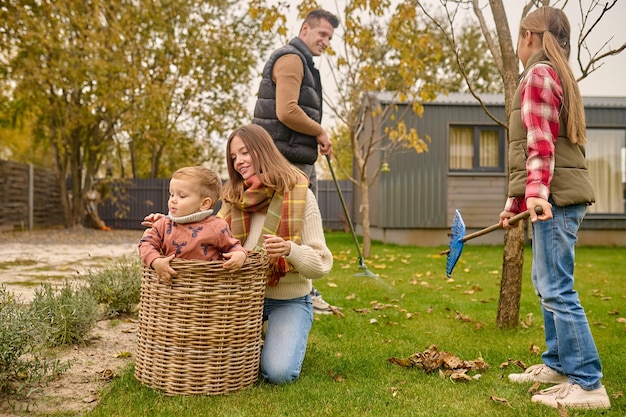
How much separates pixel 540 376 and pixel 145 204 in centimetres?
1765

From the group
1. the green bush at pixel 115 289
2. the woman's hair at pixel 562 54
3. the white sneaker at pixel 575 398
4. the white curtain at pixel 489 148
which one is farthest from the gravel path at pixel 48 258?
the white curtain at pixel 489 148

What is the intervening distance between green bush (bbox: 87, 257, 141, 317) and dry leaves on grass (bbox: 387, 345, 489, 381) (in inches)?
79.7

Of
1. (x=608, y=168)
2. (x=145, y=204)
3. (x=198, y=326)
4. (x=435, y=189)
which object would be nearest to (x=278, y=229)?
(x=198, y=326)

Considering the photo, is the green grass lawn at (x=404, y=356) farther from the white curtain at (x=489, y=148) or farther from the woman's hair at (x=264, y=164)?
the white curtain at (x=489, y=148)

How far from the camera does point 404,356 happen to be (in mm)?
3352

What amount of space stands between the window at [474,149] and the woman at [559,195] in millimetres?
10209

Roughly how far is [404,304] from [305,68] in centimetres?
214

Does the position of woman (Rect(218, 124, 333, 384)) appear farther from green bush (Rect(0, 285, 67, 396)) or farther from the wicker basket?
green bush (Rect(0, 285, 67, 396))

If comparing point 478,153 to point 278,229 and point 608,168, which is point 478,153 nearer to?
point 608,168

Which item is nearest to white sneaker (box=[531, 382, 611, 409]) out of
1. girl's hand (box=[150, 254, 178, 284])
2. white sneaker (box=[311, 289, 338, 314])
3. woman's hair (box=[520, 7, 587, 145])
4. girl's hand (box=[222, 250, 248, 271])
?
woman's hair (box=[520, 7, 587, 145])

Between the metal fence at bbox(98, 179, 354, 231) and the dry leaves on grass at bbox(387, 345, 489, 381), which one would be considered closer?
the dry leaves on grass at bbox(387, 345, 489, 381)

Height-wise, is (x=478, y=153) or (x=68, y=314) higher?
(x=478, y=153)

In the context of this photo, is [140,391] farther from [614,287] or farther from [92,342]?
[614,287]

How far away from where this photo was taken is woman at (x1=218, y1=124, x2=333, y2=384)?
286cm
